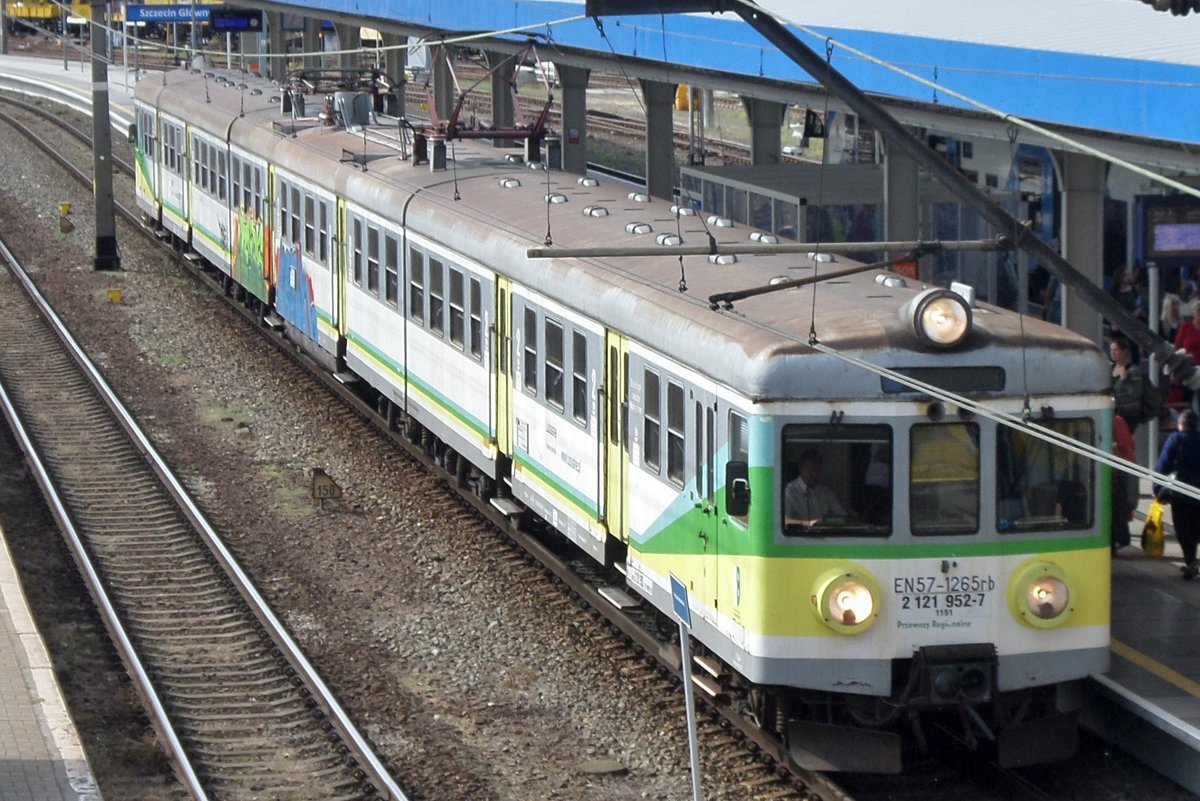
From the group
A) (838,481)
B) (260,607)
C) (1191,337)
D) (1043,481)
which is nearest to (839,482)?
(838,481)

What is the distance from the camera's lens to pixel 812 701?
989cm

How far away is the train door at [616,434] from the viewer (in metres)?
11.5

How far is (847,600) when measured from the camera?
9.53 meters

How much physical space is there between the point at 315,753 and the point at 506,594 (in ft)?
10.1

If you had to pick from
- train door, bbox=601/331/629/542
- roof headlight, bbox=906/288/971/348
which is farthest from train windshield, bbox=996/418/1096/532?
train door, bbox=601/331/629/542

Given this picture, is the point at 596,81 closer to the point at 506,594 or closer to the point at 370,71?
the point at 370,71

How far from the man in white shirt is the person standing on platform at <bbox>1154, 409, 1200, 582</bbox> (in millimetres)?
3508

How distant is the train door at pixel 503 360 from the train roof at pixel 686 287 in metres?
0.25

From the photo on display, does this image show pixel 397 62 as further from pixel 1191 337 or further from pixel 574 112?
pixel 1191 337

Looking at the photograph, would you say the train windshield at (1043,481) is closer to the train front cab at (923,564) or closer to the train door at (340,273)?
the train front cab at (923,564)

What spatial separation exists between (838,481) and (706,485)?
0.85 m

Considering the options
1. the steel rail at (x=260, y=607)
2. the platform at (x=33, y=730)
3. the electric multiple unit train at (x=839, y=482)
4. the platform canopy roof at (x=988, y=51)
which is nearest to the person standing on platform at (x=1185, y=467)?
the platform canopy roof at (x=988, y=51)

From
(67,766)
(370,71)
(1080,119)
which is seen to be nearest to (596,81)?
(370,71)

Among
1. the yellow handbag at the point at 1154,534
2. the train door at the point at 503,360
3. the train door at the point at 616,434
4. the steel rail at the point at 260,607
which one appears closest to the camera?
the steel rail at the point at 260,607
